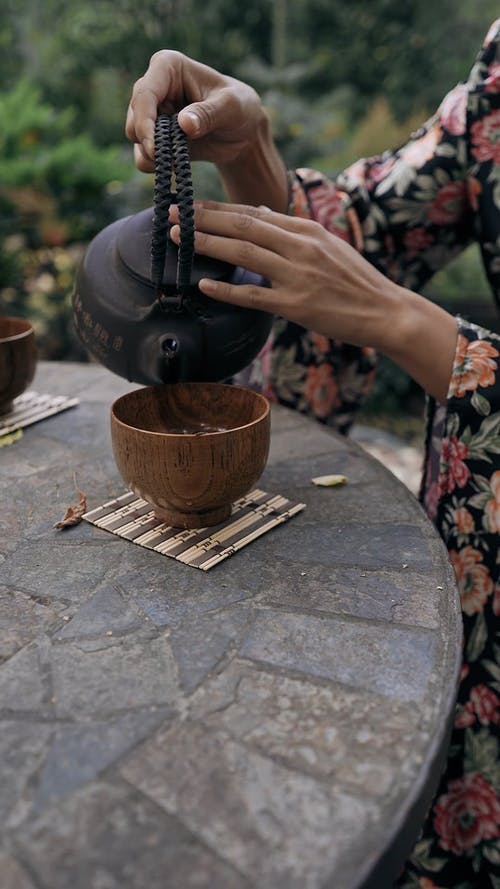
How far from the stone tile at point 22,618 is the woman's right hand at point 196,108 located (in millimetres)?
694

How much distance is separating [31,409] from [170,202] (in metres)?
0.65

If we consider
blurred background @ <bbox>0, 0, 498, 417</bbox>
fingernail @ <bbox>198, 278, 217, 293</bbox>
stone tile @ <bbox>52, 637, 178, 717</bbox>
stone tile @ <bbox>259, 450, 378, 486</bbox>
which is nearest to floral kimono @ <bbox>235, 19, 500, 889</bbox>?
stone tile @ <bbox>259, 450, 378, 486</bbox>

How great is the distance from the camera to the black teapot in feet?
3.34

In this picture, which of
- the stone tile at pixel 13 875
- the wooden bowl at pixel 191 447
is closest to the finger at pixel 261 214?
the wooden bowl at pixel 191 447

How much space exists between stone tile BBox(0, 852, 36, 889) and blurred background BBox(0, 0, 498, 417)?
13.0 feet

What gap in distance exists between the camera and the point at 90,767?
0.65 metres

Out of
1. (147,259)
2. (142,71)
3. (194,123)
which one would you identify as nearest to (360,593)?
(147,259)

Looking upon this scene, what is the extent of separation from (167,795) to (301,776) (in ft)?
0.38

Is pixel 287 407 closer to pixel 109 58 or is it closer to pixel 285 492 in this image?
pixel 285 492

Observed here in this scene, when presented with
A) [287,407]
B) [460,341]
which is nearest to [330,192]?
[287,407]

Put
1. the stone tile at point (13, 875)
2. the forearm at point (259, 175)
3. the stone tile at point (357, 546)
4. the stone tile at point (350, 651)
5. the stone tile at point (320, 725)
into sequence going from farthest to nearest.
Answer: the forearm at point (259, 175) < the stone tile at point (357, 546) < the stone tile at point (350, 651) < the stone tile at point (320, 725) < the stone tile at point (13, 875)

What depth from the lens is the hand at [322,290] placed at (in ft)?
3.59

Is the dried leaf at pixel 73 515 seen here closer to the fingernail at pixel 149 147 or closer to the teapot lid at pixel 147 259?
the teapot lid at pixel 147 259

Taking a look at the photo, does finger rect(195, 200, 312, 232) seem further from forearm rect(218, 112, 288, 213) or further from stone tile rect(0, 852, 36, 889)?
stone tile rect(0, 852, 36, 889)
